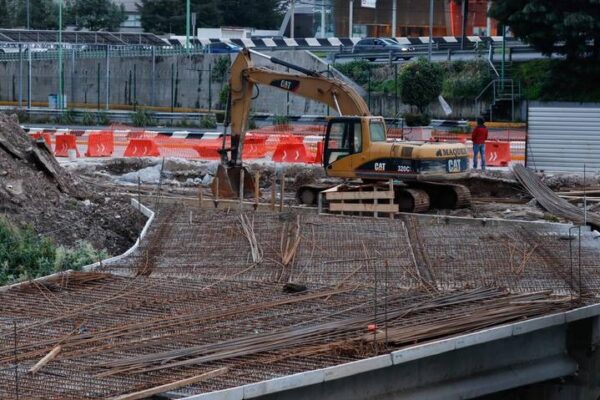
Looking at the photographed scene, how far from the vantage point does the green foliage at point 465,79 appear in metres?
52.2

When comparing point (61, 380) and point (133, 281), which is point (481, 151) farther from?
point (61, 380)

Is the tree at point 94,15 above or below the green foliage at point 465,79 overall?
above

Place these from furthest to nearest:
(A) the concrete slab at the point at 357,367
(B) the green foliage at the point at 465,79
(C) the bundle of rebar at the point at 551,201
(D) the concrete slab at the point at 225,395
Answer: (B) the green foliage at the point at 465,79
(C) the bundle of rebar at the point at 551,201
(A) the concrete slab at the point at 357,367
(D) the concrete slab at the point at 225,395

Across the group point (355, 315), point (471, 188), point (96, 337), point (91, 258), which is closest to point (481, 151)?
point (471, 188)

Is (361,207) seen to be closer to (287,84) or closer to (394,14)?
(287,84)

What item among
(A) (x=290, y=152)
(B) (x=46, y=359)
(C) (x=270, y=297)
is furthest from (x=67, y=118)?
(B) (x=46, y=359)

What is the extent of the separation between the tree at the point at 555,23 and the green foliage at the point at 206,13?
5022 cm

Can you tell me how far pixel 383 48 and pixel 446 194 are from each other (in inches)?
1584

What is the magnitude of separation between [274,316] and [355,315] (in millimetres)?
1002

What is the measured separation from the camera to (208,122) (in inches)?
2044

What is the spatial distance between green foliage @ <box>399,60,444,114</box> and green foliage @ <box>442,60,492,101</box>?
9.35ft

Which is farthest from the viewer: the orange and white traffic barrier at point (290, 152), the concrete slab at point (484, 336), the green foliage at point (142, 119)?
the green foliage at point (142, 119)

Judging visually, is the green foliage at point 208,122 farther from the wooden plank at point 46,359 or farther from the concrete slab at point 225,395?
the concrete slab at point 225,395

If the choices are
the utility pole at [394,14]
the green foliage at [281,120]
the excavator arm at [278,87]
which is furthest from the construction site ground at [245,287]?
the utility pole at [394,14]
